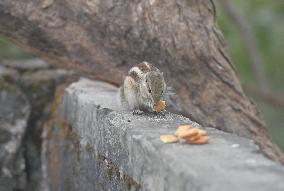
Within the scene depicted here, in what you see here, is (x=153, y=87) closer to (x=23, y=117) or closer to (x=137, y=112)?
(x=137, y=112)

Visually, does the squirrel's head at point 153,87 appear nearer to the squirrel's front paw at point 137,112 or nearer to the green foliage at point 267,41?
the squirrel's front paw at point 137,112

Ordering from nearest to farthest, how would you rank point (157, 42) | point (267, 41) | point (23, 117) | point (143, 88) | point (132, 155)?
1. point (132, 155)
2. point (143, 88)
3. point (157, 42)
4. point (23, 117)
5. point (267, 41)

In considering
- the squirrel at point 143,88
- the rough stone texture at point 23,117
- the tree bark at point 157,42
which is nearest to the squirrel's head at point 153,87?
the squirrel at point 143,88

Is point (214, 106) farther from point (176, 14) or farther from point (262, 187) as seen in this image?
point (262, 187)

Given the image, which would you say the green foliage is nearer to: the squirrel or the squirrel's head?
the squirrel

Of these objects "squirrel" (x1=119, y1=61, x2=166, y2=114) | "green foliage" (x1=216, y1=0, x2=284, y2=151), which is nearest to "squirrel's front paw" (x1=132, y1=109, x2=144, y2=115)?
"squirrel" (x1=119, y1=61, x2=166, y2=114)

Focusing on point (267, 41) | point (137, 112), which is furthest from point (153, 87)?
point (267, 41)
